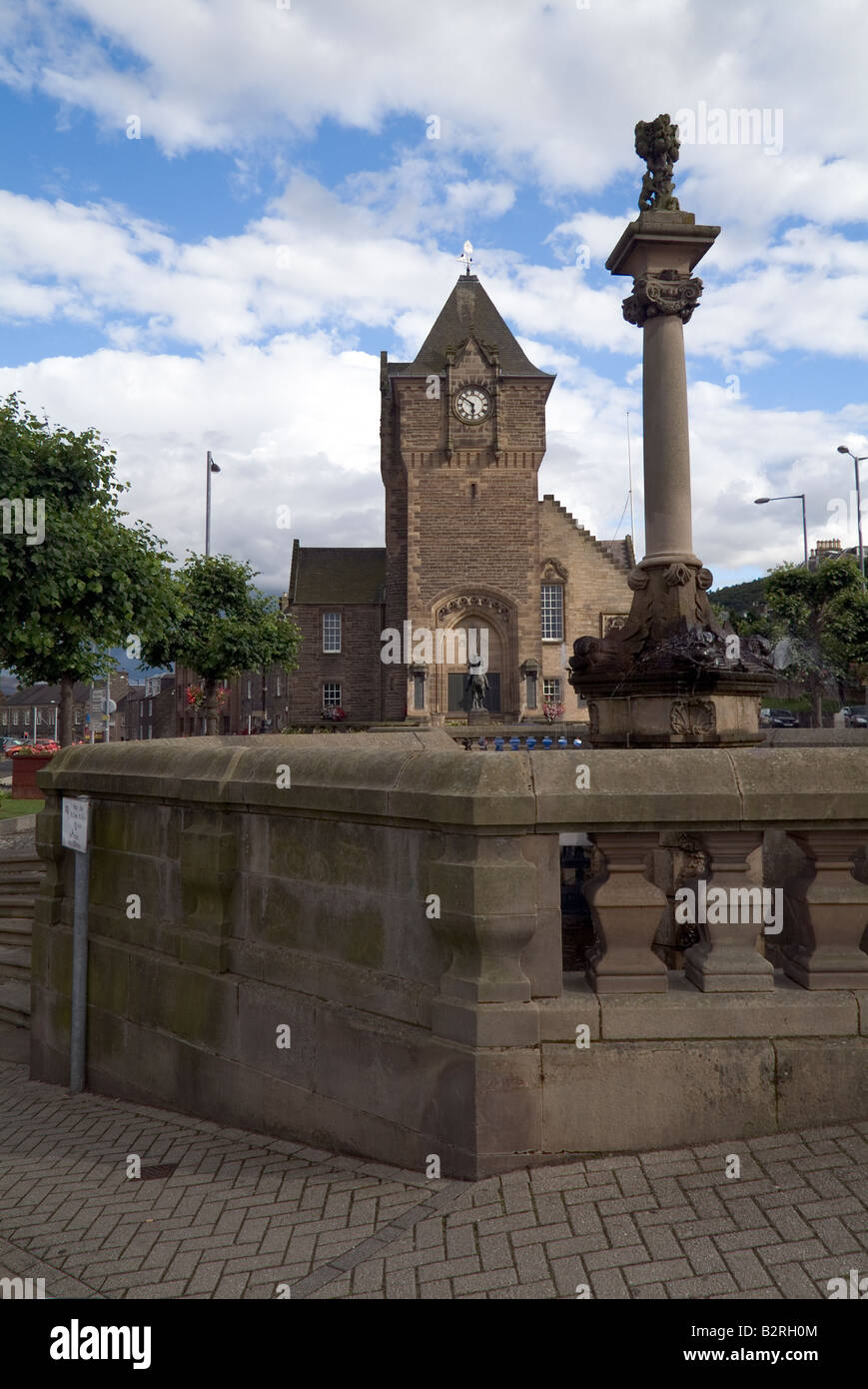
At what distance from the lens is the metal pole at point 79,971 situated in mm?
6121

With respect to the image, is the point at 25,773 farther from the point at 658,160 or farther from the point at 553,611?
the point at 553,611

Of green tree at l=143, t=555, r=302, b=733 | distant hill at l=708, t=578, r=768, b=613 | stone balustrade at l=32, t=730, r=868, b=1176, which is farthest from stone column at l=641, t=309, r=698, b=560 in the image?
distant hill at l=708, t=578, r=768, b=613

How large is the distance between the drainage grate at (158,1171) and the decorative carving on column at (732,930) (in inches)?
106

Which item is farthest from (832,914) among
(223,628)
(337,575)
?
(337,575)

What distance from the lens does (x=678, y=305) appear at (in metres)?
9.73

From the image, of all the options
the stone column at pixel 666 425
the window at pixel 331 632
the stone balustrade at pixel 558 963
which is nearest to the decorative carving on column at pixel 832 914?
the stone balustrade at pixel 558 963

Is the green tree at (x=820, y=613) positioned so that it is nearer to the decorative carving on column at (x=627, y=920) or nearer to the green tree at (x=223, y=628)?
the green tree at (x=223, y=628)

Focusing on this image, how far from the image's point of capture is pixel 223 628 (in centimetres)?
3195

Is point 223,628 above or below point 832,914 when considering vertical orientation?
above

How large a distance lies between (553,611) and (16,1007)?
40842mm

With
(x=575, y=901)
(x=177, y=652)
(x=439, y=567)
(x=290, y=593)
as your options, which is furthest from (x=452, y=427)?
(x=575, y=901)
